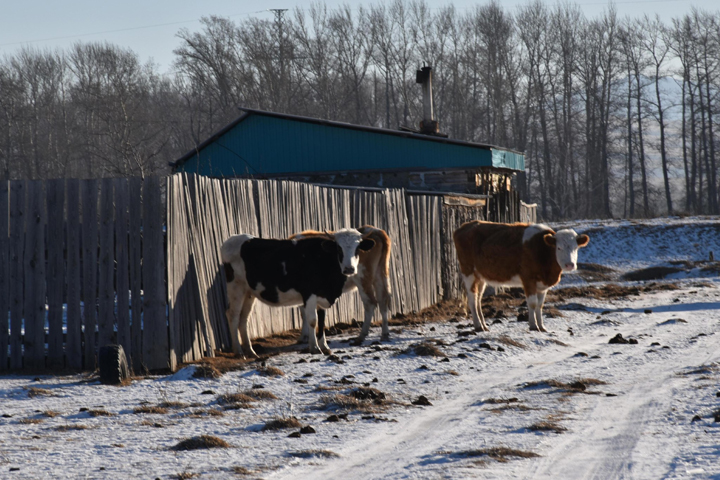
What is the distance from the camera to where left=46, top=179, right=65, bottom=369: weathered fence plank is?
9.22 m

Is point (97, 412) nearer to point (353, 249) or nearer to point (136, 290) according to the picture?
point (136, 290)

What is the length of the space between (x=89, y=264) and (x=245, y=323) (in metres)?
2.12

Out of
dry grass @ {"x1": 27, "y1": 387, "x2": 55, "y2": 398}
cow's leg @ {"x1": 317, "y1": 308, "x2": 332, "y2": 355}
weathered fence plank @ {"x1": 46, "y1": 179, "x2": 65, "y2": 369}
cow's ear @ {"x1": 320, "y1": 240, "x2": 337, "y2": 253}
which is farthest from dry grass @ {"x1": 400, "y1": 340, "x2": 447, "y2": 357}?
dry grass @ {"x1": 27, "y1": 387, "x2": 55, "y2": 398}

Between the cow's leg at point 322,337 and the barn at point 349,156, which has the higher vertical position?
the barn at point 349,156

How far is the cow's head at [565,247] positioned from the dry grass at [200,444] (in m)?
7.93

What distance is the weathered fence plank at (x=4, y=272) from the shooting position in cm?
930

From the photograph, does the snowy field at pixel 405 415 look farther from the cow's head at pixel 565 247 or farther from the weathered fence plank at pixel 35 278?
the cow's head at pixel 565 247

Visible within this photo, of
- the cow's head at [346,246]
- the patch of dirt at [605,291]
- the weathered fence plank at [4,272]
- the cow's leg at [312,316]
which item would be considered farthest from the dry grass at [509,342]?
the patch of dirt at [605,291]

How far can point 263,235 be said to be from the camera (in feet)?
37.7

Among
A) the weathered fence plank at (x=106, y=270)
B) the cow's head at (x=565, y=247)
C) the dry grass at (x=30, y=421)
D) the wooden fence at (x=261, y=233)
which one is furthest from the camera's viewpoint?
the cow's head at (x=565, y=247)

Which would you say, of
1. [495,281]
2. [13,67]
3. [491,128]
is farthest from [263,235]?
[13,67]

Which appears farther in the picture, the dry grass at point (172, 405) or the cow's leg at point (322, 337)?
the cow's leg at point (322, 337)

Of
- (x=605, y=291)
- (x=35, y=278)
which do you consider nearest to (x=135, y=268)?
(x=35, y=278)

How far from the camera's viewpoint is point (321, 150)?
83.2ft
